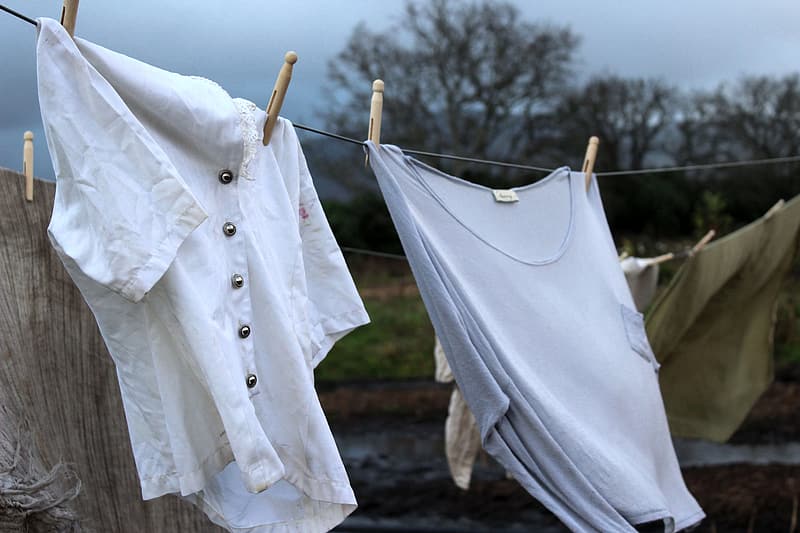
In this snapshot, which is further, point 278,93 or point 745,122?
point 745,122

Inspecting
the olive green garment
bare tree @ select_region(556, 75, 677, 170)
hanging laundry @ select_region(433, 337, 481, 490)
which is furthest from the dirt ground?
bare tree @ select_region(556, 75, 677, 170)

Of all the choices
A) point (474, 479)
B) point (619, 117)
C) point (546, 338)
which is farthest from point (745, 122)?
point (546, 338)

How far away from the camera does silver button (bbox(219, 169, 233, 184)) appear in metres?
1.31

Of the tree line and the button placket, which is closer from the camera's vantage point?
the button placket

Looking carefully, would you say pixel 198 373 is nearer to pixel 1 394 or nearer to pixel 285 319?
pixel 285 319

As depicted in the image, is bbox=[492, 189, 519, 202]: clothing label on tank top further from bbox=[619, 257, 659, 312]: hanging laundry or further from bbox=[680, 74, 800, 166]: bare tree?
bbox=[680, 74, 800, 166]: bare tree

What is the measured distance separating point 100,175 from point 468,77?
717cm

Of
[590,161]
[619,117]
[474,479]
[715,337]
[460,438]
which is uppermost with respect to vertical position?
[619,117]

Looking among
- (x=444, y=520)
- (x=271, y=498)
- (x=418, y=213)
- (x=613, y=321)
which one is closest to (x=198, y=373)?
(x=271, y=498)

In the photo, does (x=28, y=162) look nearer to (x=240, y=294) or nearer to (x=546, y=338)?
(x=240, y=294)

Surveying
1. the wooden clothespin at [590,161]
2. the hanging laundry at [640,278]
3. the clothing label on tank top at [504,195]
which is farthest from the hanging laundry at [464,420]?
the clothing label on tank top at [504,195]

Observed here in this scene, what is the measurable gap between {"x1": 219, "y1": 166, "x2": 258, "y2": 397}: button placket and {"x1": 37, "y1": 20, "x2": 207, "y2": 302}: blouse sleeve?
0.13 metres

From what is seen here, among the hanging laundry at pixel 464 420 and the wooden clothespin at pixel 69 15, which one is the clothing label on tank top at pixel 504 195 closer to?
the wooden clothespin at pixel 69 15

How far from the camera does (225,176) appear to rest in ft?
4.30
